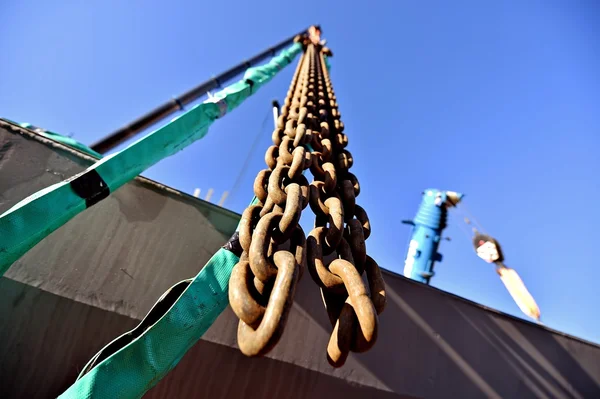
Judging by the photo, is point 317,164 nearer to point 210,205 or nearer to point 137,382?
point 137,382

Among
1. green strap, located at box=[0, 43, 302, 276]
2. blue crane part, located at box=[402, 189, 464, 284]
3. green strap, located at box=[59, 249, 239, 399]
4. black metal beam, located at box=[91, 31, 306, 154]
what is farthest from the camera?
blue crane part, located at box=[402, 189, 464, 284]

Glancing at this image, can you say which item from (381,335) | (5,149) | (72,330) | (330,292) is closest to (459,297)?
(381,335)

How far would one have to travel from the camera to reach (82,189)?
3.69 feet

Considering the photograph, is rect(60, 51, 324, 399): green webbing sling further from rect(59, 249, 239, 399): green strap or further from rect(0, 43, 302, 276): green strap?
rect(0, 43, 302, 276): green strap

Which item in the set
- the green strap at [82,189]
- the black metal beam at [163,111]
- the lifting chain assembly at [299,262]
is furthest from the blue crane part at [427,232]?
the lifting chain assembly at [299,262]

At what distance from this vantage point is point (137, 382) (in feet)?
2.49

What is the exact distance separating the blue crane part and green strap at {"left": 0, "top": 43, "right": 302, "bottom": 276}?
18.8 ft

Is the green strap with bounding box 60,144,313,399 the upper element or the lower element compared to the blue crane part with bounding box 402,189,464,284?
lower

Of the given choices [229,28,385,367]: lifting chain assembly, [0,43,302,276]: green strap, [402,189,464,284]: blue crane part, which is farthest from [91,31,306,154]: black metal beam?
[402,189,464,284]: blue crane part

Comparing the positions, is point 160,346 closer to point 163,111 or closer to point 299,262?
point 299,262

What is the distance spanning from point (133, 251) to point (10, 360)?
767 millimetres

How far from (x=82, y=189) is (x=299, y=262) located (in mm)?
913

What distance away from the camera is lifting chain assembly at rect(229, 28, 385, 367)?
512 millimetres

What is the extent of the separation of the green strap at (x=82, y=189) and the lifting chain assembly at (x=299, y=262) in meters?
0.67
